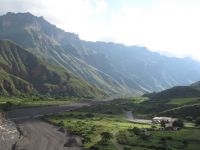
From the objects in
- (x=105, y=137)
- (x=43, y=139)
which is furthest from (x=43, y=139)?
(x=105, y=137)

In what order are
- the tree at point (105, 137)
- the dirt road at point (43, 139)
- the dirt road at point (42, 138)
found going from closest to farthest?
the dirt road at point (42, 138)
the dirt road at point (43, 139)
the tree at point (105, 137)

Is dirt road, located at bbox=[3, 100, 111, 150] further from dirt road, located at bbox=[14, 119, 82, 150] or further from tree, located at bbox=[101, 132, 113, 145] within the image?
tree, located at bbox=[101, 132, 113, 145]

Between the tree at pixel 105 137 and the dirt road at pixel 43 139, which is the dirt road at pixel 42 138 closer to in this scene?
the dirt road at pixel 43 139

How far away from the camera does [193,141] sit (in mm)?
132750

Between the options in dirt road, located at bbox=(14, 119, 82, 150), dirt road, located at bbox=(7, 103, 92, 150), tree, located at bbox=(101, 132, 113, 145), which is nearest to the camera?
dirt road, located at bbox=(14, 119, 82, 150)

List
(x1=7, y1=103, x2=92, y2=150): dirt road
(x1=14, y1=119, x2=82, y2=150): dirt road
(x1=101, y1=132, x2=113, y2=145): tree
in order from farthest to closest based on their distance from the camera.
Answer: (x1=101, y1=132, x2=113, y2=145): tree < (x1=7, y1=103, x2=92, y2=150): dirt road < (x1=14, y1=119, x2=82, y2=150): dirt road

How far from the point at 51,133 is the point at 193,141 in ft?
177

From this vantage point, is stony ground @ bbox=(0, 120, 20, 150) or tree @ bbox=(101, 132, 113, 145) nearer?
stony ground @ bbox=(0, 120, 20, 150)

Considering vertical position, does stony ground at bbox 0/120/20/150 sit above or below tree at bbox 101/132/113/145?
above

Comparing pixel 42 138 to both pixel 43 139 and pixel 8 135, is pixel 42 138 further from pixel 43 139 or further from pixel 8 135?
pixel 8 135

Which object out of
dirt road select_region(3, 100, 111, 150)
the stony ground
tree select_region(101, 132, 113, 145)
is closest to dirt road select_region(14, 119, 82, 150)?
dirt road select_region(3, 100, 111, 150)

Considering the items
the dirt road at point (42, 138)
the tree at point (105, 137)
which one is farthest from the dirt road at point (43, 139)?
the tree at point (105, 137)

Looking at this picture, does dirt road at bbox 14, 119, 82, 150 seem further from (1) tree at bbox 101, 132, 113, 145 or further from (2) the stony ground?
(1) tree at bbox 101, 132, 113, 145

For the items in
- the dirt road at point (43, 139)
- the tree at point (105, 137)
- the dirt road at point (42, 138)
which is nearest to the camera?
the dirt road at point (42, 138)
